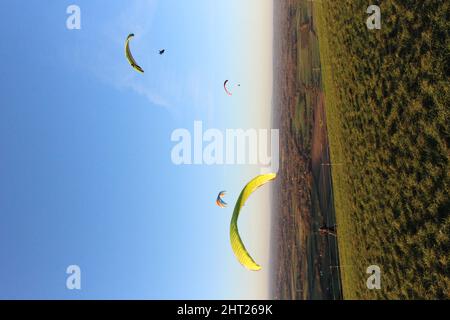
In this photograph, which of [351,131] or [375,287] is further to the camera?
[351,131]

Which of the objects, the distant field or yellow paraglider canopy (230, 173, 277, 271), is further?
yellow paraglider canopy (230, 173, 277, 271)

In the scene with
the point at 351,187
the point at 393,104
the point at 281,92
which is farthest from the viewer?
the point at 281,92

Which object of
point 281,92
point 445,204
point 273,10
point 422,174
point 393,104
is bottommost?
point 445,204

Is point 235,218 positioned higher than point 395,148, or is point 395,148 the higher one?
point 395,148

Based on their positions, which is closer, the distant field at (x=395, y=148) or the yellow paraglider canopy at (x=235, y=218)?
the distant field at (x=395, y=148)

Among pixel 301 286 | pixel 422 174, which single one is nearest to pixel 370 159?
pixel 422 174

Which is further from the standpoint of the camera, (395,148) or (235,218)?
(235,218)

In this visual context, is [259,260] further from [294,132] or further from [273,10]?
[273,10]

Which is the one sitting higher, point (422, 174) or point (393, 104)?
point (393, 104)
